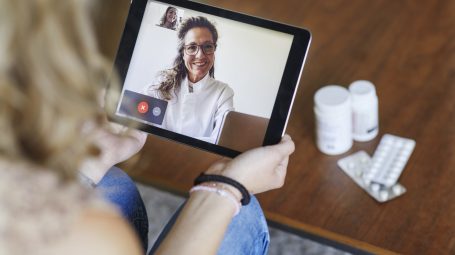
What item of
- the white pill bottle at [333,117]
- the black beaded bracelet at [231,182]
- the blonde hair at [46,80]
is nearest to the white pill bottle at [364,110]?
the white pill bottle at [333,117]

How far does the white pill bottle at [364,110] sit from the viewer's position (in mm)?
996

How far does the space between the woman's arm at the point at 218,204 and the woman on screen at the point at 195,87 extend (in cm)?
8

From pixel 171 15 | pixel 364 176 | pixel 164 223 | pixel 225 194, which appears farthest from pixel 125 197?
pixel 164 223

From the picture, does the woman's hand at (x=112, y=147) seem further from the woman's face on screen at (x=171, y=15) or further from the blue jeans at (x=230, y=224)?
the woman's face on screen at (x=171, y=15)

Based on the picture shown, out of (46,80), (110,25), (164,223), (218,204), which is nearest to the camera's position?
(46,80)

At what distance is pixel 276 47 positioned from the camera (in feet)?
2.92

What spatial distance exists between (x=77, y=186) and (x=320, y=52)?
76cm

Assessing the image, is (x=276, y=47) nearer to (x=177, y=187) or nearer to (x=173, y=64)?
(x=173, y=64)

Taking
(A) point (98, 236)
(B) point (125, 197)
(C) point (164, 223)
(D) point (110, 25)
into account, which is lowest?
(C) point (164, 223)

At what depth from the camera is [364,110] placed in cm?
100

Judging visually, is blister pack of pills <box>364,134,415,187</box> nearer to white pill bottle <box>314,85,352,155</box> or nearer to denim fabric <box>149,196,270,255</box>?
white pill bottle <box>314,85,352,155</box>

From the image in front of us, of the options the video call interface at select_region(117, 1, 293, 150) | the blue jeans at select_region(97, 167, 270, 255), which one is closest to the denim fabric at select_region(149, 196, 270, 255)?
the blue jeans at select_region(97, 167, 270, 255)

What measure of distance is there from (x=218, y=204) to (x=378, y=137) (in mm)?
379

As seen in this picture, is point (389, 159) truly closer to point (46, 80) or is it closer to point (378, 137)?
point (378, 137)
